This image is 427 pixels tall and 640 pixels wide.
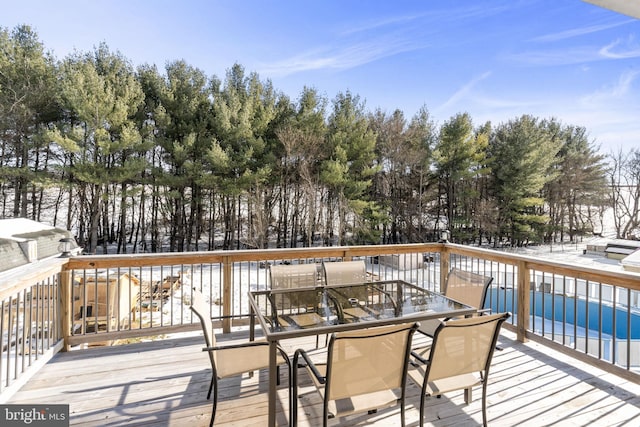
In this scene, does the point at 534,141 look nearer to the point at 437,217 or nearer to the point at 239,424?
the point at 437,217

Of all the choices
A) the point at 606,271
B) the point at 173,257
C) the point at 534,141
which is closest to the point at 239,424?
the point at 173,257

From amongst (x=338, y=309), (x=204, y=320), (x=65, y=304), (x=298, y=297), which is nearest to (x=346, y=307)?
(x=338, y=309)

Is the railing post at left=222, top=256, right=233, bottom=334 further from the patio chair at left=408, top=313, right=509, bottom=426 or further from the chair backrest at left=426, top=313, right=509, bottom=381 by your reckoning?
the chair backrest at left=426, top=313, right=509, bottom=381

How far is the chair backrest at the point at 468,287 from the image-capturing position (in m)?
2.85

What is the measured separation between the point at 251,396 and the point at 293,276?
118 centimetres

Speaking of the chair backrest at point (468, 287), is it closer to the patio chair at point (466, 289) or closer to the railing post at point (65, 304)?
the patio chair at point (466, 289)

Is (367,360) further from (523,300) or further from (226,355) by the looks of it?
(523,300)

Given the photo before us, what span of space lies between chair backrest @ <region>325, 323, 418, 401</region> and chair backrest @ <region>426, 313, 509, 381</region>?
0.19m

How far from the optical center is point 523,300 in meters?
3.54

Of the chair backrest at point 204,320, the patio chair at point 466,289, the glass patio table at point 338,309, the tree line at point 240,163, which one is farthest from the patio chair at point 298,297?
the tree line at point 240,163

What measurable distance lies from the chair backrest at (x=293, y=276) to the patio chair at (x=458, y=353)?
1560mm

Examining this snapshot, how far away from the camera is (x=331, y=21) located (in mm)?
8672

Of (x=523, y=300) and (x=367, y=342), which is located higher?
(x=367, y=342)

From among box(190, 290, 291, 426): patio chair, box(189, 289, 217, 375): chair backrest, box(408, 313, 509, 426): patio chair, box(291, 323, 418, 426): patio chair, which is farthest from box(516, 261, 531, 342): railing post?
box(189, 289, 217, 375): chair backrest
